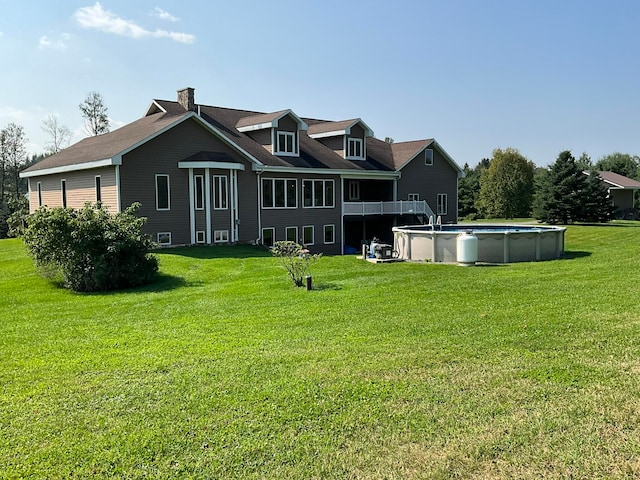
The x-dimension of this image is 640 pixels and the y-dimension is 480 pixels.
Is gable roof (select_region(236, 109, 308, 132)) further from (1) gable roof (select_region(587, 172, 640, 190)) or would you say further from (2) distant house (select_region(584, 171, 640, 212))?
(2) distant house (select_region(584, 171, 640, 212))

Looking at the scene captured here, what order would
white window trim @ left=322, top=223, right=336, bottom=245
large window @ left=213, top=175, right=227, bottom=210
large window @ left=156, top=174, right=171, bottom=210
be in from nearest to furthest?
large window @ left=156, top=174, right=171, bottom=210, large window @ left=213, top=175, right=227, bottom=210, white window trim @ left=322, top=223, right=336, bottom=245

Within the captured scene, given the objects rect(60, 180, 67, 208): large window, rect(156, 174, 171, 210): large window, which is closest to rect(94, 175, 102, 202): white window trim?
rect(156, 174, 171, 210): large window

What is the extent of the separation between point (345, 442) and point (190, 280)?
10.1 m

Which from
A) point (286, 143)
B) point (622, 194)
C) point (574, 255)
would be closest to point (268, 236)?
point (286, 143)

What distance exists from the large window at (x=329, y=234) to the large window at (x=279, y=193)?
2354 mm

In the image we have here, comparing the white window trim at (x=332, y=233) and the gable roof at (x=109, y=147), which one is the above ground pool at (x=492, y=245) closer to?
the white window trim at (x=332, y=233)

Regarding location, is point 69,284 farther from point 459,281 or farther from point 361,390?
point 361,390

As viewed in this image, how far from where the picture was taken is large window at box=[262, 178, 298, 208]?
24.3 meters

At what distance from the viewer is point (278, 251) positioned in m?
12.9

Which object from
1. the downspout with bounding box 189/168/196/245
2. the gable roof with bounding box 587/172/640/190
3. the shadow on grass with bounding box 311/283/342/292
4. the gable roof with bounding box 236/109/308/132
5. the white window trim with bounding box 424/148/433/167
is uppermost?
the gable roof with bounding box 236/109/308/132

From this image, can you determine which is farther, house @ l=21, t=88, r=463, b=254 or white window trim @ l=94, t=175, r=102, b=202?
white window trim @ l=94, t=175, r=102, b=202

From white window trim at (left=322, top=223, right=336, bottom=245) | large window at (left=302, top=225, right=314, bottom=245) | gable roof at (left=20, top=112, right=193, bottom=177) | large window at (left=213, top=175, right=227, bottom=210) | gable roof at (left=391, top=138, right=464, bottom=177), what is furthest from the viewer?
gable roof at (left=391, top=138, right=464, bottom=177)

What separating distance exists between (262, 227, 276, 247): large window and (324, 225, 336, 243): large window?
11.3ft

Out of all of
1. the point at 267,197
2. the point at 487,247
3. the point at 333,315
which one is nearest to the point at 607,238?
the point at 487,247
